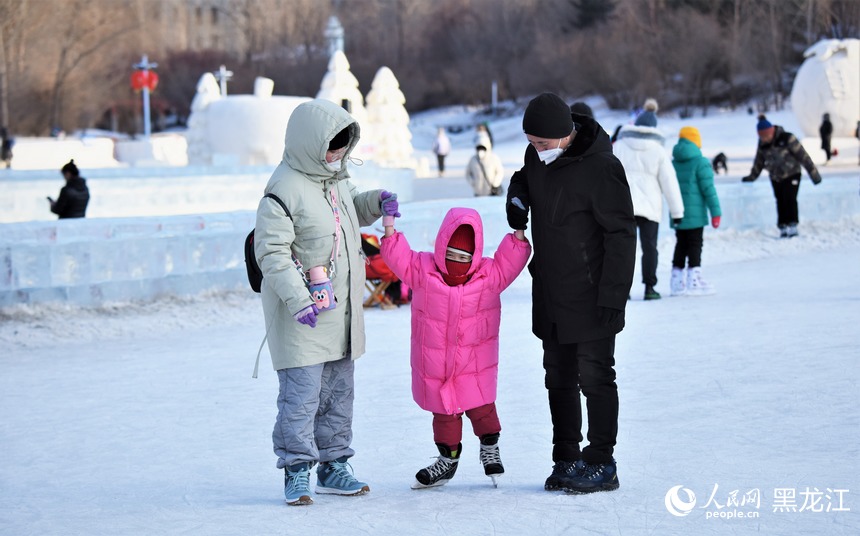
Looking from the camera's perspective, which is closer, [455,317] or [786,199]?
[455,317]

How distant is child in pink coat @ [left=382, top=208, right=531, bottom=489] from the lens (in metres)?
4.13

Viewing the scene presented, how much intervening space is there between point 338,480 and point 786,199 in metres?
9.26

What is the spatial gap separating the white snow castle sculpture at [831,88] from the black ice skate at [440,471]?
85.8 feet

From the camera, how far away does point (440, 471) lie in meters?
4.20

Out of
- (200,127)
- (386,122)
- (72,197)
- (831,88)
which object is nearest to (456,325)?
(72,197)

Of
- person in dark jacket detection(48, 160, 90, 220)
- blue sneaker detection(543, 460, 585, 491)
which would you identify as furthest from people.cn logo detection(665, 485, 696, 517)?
person in dark jacket detection(48, 160, 90, 220)

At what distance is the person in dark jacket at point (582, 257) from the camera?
3.96 m

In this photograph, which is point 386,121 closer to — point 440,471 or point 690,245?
point 690,245

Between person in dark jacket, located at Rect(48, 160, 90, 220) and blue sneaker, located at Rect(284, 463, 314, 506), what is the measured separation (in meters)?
8.16

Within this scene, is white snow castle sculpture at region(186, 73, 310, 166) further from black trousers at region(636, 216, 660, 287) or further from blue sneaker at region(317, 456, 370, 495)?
blue sneaker at region(317, 456, 370, 495)

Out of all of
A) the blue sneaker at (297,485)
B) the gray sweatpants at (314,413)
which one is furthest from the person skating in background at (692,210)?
the blue sneaker at (297,485)

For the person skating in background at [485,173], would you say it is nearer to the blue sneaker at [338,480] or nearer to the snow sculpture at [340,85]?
the blue sneaker at [338,480]

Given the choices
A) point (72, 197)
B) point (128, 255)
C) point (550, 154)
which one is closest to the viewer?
point (550, 154)

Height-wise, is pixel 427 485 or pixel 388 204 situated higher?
pixel 388 204
